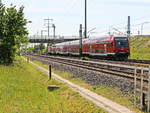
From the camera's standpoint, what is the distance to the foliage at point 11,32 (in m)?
37.8

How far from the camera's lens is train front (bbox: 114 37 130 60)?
37.6m

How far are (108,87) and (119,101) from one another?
155 inches

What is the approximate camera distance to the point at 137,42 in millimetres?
72188

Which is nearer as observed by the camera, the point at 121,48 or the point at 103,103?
the point at 103,103

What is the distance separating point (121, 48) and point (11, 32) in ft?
41.7

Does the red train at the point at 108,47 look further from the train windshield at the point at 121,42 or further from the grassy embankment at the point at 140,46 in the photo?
the grassy embankment at the point at 140,46

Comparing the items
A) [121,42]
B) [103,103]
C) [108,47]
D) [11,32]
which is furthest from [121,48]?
[103,103]

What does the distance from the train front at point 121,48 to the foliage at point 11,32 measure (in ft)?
35.0

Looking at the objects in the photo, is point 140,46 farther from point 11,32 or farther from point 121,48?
point 11,32

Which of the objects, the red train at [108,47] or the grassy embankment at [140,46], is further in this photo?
the grassy embankment at [140,46]

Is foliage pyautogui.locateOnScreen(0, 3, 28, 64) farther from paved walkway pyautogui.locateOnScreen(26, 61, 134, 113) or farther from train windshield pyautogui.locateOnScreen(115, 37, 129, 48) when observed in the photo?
paved walkway pyautogui.locateOnScreen(26, 61, 134, 113)

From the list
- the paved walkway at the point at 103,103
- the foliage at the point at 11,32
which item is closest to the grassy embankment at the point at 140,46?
the foliage at the point at 11,32

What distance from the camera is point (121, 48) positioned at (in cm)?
3781

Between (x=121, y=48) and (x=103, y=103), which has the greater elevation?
(x=121, y=48)
